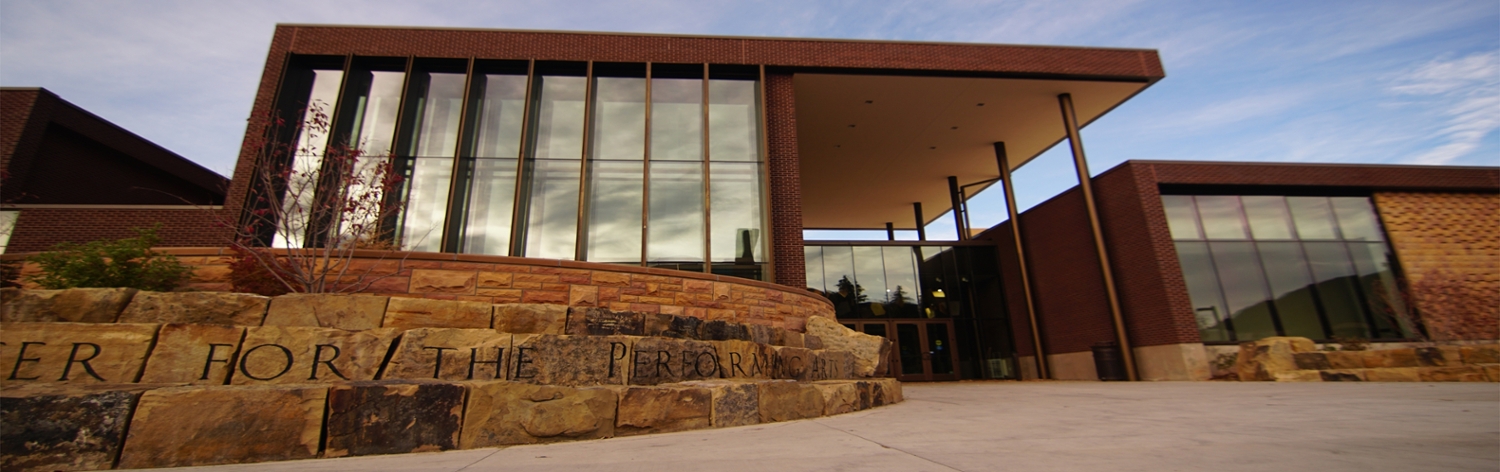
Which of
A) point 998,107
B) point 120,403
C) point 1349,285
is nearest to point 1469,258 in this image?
point 1349,285

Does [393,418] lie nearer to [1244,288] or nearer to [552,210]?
[552,210]

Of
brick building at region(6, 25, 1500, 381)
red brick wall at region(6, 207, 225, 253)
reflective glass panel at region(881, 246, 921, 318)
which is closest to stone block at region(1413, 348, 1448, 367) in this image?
brick building at region(6, 25, 1500, 381)

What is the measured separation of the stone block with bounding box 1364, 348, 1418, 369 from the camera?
12602mm

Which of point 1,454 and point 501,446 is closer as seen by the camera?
point 1,454

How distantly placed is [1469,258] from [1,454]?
97.8 ft

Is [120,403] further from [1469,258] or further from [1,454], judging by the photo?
[1469,258]

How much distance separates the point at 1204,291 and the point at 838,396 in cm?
1476

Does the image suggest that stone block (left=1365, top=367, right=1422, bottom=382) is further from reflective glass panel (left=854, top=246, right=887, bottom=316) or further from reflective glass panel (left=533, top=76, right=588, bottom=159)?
reflective glass panel (left=533, top=76, right=588, bottom=159)

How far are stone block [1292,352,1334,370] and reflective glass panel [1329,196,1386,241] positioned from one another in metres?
7.68

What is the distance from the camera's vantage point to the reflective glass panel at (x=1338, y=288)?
17297 mm

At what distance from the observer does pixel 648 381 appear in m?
6.13

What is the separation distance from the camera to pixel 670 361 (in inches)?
253

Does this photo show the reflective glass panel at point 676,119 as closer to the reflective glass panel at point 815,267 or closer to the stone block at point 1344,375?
the reflective glass panel at point 815,267

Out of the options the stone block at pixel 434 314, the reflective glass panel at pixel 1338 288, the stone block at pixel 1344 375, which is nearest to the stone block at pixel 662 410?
the stone block at pixel 434 314
